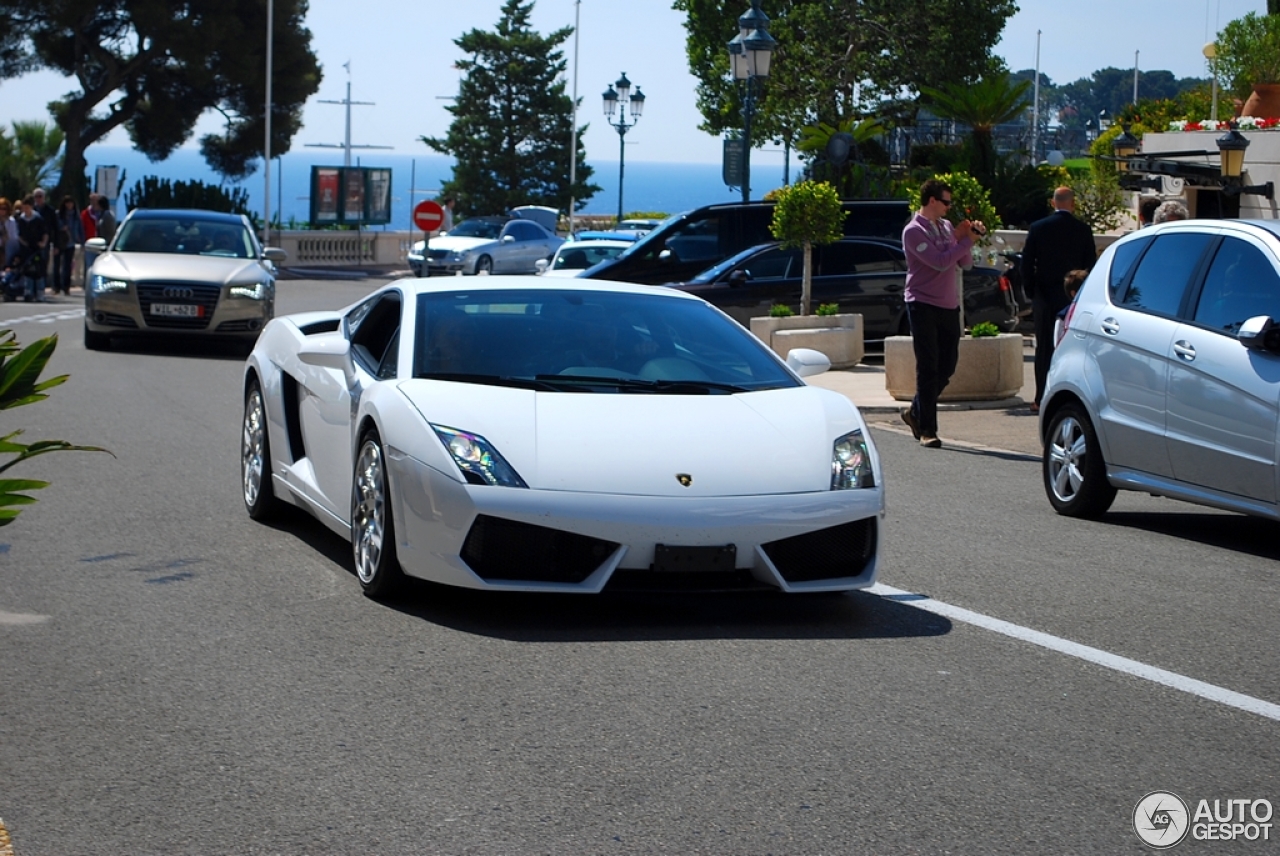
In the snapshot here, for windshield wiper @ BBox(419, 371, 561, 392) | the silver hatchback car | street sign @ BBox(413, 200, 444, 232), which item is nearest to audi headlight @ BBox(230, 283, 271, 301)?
the silver hatchback car

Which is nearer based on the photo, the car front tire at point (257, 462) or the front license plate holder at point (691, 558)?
the front license plate holder at point (691, 558)

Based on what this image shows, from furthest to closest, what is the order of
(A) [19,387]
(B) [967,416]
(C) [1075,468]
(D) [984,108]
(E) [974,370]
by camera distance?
1. (D) [984,108]
2. (E) [974,370]
3. (B) [967,416]
4. (C) [1075,468]
5. (A) [19,387]

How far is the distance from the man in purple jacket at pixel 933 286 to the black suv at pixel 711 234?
30.6 feet

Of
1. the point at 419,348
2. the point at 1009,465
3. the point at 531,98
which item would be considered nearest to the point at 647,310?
the point at 419,348

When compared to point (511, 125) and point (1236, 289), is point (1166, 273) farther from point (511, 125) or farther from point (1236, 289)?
point (511, 125)

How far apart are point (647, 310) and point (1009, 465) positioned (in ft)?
16.6

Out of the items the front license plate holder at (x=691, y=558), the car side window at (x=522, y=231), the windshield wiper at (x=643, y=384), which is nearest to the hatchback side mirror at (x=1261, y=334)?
the windshield wiper at (x=643, y=384)

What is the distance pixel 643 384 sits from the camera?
718 centimetres

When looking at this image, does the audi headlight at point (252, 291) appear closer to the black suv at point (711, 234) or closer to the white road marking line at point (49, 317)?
the black suv at point (711, 234)

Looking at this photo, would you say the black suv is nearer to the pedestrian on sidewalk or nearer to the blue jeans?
the blue jeans

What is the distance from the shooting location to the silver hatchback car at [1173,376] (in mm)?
8391

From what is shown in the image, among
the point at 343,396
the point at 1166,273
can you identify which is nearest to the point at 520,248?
the point at 1166,273

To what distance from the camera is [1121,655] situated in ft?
20.4

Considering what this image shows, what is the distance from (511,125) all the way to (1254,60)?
5456 cm
